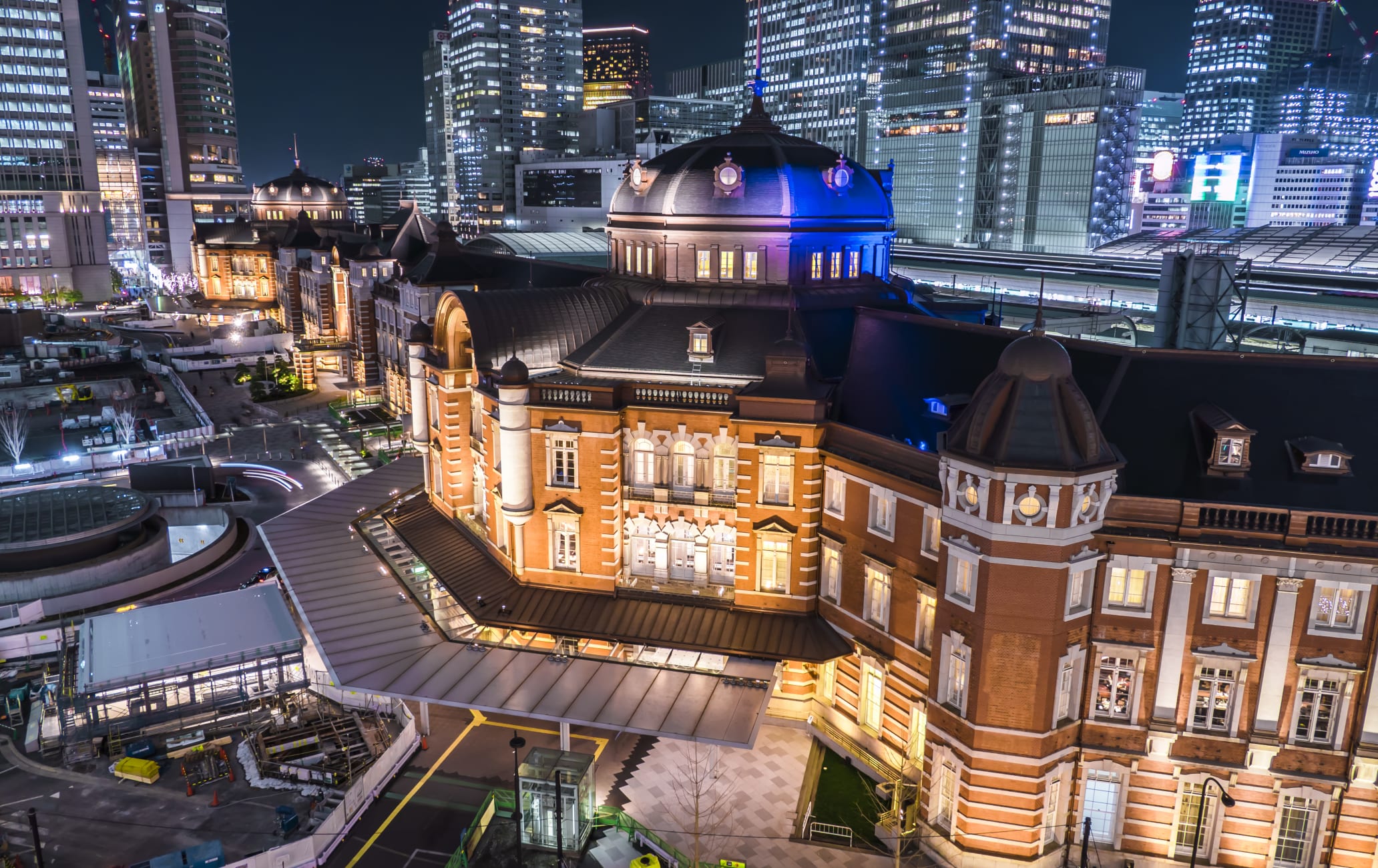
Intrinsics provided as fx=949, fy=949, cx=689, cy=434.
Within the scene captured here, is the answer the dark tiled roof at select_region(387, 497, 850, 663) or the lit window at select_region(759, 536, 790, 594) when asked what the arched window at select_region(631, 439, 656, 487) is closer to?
the dark tiled roof at select_region(387, 497, 850, 663)

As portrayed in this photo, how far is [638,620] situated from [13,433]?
64456mm

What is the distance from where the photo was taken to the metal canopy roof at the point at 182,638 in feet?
138

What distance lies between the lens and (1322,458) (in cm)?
3353

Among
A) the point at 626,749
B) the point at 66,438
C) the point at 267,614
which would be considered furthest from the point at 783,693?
the point at 66,438

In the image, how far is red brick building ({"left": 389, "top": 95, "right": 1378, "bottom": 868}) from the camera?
32.9 m

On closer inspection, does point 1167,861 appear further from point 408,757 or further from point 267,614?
point 267,614

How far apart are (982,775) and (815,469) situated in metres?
14.5

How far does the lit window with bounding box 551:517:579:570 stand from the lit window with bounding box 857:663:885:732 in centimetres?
1517

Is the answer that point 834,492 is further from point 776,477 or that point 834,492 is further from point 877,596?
point 877,596

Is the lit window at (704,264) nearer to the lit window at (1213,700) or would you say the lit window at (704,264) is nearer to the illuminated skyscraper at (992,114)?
the lit window at (1213,700)

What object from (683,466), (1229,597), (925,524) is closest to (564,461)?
(683,466)

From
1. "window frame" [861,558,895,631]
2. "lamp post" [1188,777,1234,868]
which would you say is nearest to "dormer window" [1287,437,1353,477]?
"lamp post" [1188,777,1234,868]

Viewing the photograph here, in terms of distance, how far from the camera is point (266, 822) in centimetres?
3703

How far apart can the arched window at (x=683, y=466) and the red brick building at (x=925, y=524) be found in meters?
0.11
